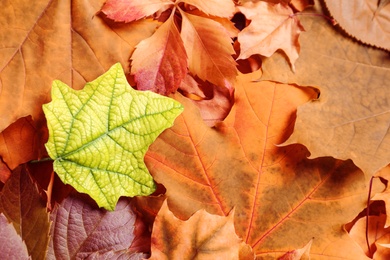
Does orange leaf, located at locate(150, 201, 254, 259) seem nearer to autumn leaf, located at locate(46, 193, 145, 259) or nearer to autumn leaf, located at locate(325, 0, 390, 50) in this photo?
autumn leaf, located at locate(46, 193, 145, 259)

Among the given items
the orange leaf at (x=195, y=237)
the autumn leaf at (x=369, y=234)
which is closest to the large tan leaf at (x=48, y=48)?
the orange leaf at (x=195, y=237)

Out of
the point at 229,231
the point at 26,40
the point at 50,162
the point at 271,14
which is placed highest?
the point at 26,40

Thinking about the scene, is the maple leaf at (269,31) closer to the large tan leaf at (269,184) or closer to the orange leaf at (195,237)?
the large tan leaf at (269,184)

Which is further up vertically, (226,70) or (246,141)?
(226,70)

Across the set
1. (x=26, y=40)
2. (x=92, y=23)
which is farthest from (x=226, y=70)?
(x=26, y=40)

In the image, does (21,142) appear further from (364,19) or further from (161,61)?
(364,19)

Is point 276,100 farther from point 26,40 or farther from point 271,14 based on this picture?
point 26,40

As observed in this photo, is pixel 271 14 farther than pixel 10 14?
Yes
